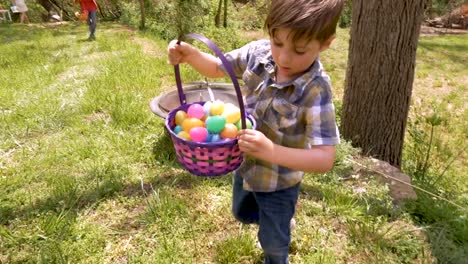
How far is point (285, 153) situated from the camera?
1.45 meters

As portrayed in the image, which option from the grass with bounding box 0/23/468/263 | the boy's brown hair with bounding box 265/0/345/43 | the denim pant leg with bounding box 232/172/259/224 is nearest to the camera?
the boy's brown hair with bounding box 265/0/345/43

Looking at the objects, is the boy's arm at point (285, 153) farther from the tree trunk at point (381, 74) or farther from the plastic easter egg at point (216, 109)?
the tree trunk at point (381, 74)

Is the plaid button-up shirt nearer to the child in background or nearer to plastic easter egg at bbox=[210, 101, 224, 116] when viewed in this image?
plastic easter egg at bbox=[210, 101, 224, 116]

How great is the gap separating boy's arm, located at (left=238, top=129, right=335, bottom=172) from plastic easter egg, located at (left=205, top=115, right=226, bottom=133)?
7.2 inches

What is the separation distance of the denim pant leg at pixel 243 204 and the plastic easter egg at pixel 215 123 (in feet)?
1.44

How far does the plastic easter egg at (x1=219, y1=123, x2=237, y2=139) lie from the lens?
1572 mm

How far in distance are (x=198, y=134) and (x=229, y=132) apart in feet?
0.41

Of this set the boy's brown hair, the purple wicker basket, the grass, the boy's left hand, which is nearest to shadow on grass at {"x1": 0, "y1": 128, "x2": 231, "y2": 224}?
the grass

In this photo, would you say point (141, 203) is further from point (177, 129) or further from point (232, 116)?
point (232, 116)

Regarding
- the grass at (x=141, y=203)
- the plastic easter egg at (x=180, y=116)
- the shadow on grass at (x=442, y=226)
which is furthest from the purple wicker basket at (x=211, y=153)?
the shadow on grass at (x=442, y=226)

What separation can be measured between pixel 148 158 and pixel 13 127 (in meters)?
1.52

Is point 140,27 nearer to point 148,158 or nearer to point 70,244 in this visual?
point 148,158

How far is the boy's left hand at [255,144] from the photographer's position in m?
1.40

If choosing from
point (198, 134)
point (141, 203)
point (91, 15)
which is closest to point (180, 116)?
point (198, 134)
